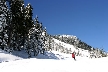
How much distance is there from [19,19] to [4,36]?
1280 centimetres

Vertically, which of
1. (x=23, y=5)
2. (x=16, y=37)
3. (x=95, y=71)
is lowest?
(x=95, y=71)

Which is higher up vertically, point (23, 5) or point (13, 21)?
point (23, 5)

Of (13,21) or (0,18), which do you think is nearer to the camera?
(0,18)

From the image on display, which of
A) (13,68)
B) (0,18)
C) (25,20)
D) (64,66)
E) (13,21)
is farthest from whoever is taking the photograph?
(25,20)

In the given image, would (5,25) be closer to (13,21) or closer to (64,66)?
(13,21)

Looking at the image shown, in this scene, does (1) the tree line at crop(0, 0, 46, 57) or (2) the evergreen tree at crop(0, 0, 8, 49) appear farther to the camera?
(1) the tree line at crop(0, 0, 46, 57)

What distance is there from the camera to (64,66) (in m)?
25.2

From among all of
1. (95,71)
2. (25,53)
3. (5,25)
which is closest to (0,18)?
(5,25)

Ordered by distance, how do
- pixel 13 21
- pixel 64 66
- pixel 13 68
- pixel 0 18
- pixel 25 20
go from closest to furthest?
pixel 13 68
pixel 64 66
pixel 0 18
pixel 13 21
pixel 25 20

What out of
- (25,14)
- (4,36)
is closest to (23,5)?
(25,14)

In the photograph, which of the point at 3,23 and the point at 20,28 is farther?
the point at 20,28

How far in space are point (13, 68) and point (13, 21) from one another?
122ft

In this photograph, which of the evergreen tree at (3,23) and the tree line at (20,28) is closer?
the evergreen tree at (3,23)

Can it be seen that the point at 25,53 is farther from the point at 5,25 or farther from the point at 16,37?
the point at 5,25
